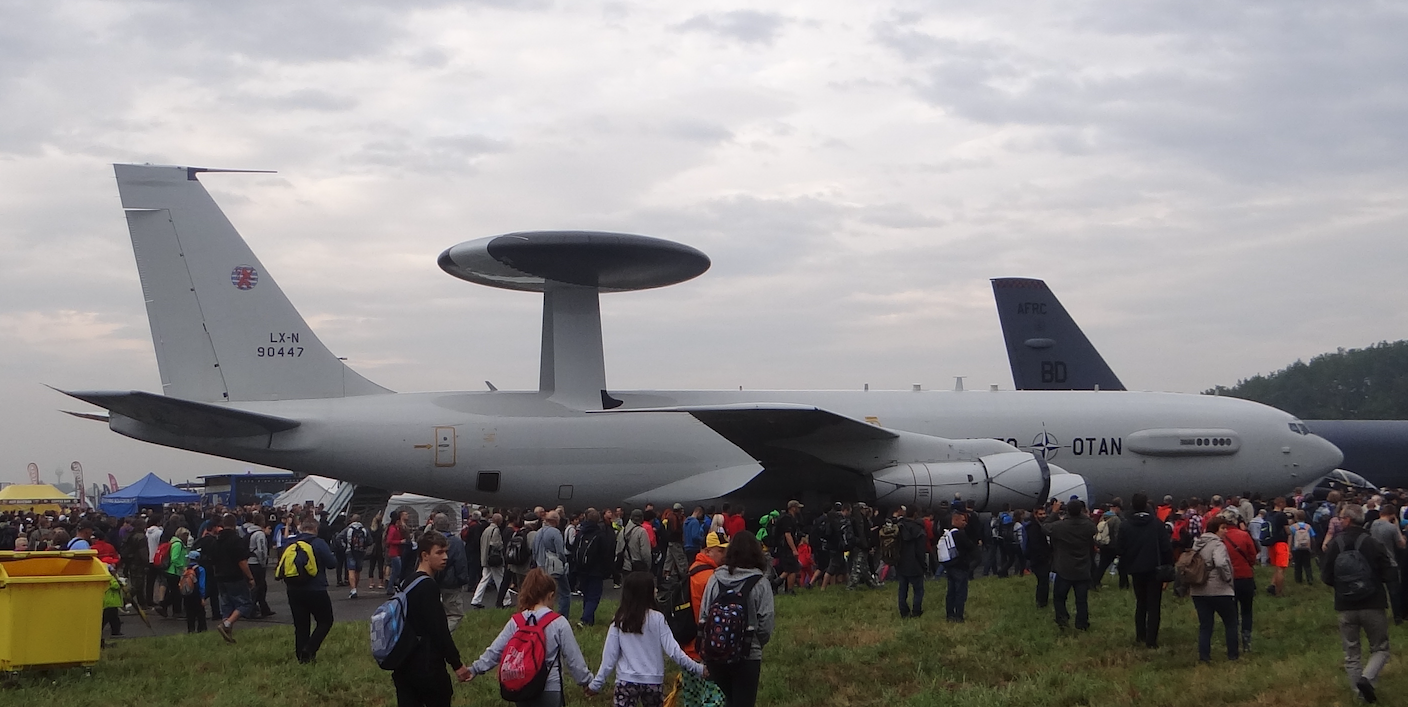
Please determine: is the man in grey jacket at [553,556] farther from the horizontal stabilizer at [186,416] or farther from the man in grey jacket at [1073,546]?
the horizontal stabilizer at [186,416]

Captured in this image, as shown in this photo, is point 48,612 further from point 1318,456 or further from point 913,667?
point 1318,456

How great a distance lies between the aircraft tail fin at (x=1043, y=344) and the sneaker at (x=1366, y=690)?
26.4 m

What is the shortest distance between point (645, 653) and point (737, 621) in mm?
530

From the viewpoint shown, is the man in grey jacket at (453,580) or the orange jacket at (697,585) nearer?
the orange jacket at (697,585)

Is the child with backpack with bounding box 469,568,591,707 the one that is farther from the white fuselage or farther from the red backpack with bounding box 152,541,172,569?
the white fuselage

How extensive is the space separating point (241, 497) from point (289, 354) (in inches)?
1416

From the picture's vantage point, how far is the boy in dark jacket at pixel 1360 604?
24.4ft

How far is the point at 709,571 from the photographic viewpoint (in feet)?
21.2

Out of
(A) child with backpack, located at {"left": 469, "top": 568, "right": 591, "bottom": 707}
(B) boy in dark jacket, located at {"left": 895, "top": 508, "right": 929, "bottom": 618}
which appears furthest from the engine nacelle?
(A) child with backpack, located at {"left": 469, "top": 568, "right": 591, "bottom": 707}

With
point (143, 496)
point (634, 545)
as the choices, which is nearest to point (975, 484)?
point (634, 545)

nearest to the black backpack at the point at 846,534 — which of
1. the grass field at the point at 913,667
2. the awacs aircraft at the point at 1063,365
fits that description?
the grass field at the point at 913,667

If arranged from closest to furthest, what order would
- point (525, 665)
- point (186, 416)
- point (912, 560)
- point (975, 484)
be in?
point (525, 665), point (912, 560), point (186, 416), point (975, 484)

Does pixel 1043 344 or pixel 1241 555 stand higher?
pixel 1043 344

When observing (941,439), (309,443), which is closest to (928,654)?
(941,439)
